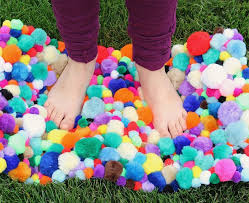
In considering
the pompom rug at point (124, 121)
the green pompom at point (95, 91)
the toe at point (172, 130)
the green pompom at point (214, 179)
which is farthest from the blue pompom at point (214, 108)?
the green pompom at point (95, 91)

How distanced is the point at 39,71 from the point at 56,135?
254 millimetres

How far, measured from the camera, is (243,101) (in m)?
1.34

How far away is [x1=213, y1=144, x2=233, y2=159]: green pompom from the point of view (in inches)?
48.8

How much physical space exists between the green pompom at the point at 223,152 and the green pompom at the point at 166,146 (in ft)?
0.41

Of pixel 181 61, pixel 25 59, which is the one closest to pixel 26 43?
pixel 25 59

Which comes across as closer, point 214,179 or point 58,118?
point 214,179

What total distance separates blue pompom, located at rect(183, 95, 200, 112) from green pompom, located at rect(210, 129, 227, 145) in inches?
5.5

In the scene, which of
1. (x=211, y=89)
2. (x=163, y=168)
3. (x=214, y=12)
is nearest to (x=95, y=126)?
(x=163, y=168)

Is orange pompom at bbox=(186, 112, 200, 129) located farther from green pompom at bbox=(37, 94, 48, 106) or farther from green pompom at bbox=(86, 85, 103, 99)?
green pompom at bbox=(37, 94, 48, 106)

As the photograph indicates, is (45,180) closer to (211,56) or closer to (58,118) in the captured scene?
(58,118)

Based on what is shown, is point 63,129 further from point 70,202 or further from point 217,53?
point 217,53

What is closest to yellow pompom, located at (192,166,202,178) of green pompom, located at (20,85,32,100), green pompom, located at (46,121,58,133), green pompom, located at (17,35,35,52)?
green pompom, located at (46,121,58,133)

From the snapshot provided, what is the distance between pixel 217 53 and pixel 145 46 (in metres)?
0.30

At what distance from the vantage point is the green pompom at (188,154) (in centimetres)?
126
